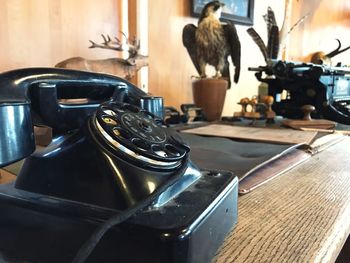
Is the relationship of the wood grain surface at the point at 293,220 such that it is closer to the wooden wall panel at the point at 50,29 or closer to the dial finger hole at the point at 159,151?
the dial finger hole at the point at 159,151

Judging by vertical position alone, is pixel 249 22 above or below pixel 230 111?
above

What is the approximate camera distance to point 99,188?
0.28 m

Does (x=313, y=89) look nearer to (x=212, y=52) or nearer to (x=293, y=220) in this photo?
(x=212, y=52)

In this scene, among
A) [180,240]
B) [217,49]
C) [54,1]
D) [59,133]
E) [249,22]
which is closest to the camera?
[180,240]

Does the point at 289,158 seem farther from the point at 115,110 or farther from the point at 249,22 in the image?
the point at 249,22

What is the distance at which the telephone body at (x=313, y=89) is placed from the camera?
44.5 inches

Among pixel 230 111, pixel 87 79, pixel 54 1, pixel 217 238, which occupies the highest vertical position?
pixel 54 1

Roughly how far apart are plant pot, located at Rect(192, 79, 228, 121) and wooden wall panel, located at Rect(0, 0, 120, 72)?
0.35 m

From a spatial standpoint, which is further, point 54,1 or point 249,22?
point 249,22

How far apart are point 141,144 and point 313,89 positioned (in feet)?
3.27

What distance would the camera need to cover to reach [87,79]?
1.29ft

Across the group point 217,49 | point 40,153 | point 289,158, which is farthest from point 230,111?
point 40,153

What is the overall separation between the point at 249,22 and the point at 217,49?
2.25 ft

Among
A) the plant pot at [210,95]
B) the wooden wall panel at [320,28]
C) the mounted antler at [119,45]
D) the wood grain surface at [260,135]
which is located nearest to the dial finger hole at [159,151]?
the wood grain surface at [260,135]
